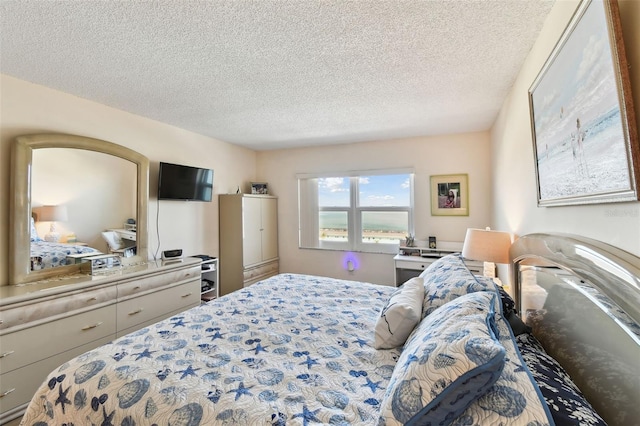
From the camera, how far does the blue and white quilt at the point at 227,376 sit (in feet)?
3.26

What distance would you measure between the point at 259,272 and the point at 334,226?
139cm

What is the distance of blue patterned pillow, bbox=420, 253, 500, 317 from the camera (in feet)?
4.75

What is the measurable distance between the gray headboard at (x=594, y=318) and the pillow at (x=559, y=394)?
0.07 meters

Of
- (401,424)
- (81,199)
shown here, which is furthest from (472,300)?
(81,199)

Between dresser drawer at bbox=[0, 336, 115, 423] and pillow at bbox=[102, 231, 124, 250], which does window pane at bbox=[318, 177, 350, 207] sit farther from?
dresser drawer at bbox=[0, 336, 115, 423]

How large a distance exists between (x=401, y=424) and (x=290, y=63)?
6.92ft

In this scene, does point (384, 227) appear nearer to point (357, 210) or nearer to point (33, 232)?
point (357, 210)

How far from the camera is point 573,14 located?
3.75 ft

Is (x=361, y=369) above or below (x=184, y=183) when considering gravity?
below

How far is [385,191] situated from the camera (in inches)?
166

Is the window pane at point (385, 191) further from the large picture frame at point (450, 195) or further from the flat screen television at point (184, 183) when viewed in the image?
the flat screen television at point (184, 183)

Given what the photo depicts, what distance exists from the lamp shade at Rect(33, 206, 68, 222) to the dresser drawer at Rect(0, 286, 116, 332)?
2.57ft

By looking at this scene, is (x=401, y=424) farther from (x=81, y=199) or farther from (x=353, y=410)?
(x=81, y=199)

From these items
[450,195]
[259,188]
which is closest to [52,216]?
[259,188]
